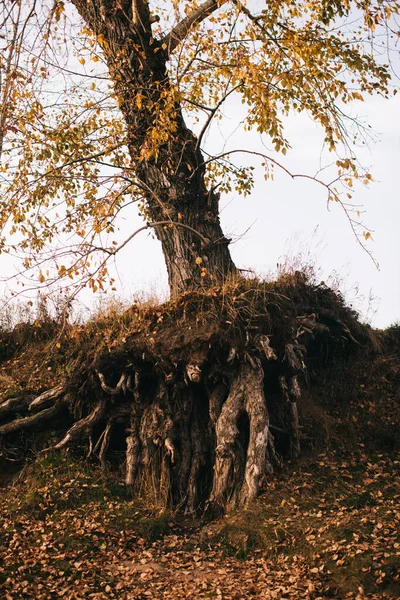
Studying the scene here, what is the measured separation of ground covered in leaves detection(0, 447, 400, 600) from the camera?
9.05 meters

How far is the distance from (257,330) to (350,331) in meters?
4.68

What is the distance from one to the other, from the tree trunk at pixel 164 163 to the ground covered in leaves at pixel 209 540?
14.2 ft

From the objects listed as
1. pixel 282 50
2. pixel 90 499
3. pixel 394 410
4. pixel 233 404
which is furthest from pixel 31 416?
pixel 282 50

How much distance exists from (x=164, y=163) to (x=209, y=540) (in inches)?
291

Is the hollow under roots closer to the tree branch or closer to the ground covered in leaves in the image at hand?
the ground covered in leaves

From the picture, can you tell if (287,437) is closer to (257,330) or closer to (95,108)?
(257,330)

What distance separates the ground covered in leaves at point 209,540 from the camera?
9.05 m

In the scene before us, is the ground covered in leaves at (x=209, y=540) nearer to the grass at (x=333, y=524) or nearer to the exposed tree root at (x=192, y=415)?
the grass at (x=333, y=524)

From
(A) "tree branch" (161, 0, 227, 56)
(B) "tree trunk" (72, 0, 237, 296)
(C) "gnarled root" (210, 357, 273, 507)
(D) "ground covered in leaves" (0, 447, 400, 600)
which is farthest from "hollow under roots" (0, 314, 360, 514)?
(A) "tree branch" (161, 0, 227, 56)

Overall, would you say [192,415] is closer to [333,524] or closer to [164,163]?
[333,524]

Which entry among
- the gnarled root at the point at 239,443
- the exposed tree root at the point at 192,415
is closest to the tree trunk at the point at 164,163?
the exposed tree root at the point at 192,415

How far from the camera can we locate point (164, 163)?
46.1ft

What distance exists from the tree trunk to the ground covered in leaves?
14.2 ft

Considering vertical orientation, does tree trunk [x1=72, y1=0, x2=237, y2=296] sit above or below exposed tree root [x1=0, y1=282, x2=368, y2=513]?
above
